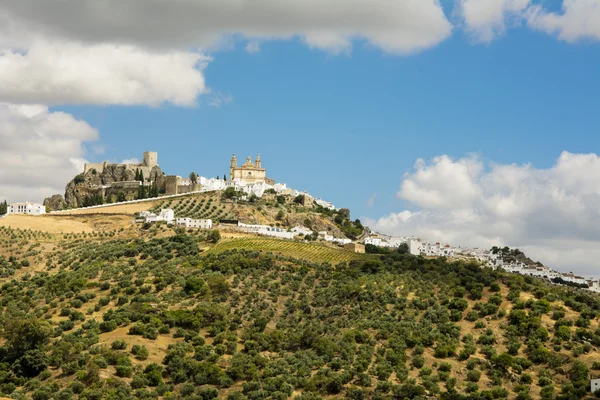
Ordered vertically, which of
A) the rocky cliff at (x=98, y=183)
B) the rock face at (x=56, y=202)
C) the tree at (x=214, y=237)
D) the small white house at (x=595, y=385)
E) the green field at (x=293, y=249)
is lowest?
the small white house at (x=595, y=385)

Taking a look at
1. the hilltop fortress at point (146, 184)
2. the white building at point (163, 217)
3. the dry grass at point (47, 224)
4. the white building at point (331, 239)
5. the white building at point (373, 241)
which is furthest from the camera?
the hilltop fortress at point (146, 184)

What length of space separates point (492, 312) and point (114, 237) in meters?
40.7

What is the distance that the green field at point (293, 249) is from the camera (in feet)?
244

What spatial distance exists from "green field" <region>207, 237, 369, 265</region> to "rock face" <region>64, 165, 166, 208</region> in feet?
133

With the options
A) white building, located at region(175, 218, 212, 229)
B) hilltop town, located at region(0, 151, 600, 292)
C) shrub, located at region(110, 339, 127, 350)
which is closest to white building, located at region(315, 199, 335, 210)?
hilltop town, located at region(0, 151, 600, 292)

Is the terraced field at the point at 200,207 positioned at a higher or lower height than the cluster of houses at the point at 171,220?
higher

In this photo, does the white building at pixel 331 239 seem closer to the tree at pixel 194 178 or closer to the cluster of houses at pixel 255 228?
the cluster of houses at pixel 255 228

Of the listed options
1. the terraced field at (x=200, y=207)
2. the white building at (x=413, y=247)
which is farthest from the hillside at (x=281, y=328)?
the white building at (x=413, y=247)

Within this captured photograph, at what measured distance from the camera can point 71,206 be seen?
11531cm

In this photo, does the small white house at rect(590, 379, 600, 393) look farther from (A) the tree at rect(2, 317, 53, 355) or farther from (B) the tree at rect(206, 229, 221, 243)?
(B) the tree at rect(206, 229, 221, 243)

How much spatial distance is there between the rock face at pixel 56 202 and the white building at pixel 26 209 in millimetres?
11449

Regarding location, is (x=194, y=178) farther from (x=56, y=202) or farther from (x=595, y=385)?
(x=595, y=385)

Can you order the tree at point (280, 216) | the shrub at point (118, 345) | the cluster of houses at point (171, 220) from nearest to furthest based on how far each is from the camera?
the shrub at point (118, 345) < the cluster of houses at point (171, 220) < the tree at point (280, 216)

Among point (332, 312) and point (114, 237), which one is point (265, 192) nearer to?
point (114, 237)
